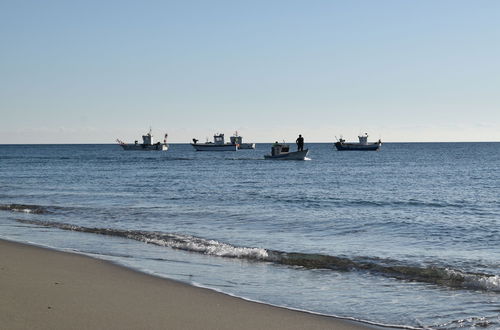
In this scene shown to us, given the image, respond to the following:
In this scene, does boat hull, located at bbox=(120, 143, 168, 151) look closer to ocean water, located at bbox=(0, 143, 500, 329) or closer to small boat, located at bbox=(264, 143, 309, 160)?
small boat, located at bbox=(264, 143, 309, 160)

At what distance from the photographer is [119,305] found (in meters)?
8.37

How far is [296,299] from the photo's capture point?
9.63 m

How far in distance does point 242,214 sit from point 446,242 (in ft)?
30.3

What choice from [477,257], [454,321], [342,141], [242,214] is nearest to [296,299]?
[454,321]

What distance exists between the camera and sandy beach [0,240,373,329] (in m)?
7.45

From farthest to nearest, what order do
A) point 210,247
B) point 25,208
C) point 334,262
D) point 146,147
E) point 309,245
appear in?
point 146,147
point 25,208
point 309,245
point 210,247
point 334,262

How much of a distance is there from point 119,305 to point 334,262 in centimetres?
600

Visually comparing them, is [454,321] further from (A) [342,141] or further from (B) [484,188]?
(A) [342,141]

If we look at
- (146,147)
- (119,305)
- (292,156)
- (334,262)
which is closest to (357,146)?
(146,147)

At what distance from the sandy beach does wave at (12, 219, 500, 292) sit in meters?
3.58

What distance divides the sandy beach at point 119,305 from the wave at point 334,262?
3.58 m

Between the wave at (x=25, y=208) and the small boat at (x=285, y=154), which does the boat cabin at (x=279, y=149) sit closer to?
the small boat at (x=285, y=154)

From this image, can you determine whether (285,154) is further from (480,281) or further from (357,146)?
(480,281)

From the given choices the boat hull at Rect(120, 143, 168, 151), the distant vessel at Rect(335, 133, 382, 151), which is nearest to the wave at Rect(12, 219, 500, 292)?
the distant vessel at Rect(335, 133, 382, 151)
